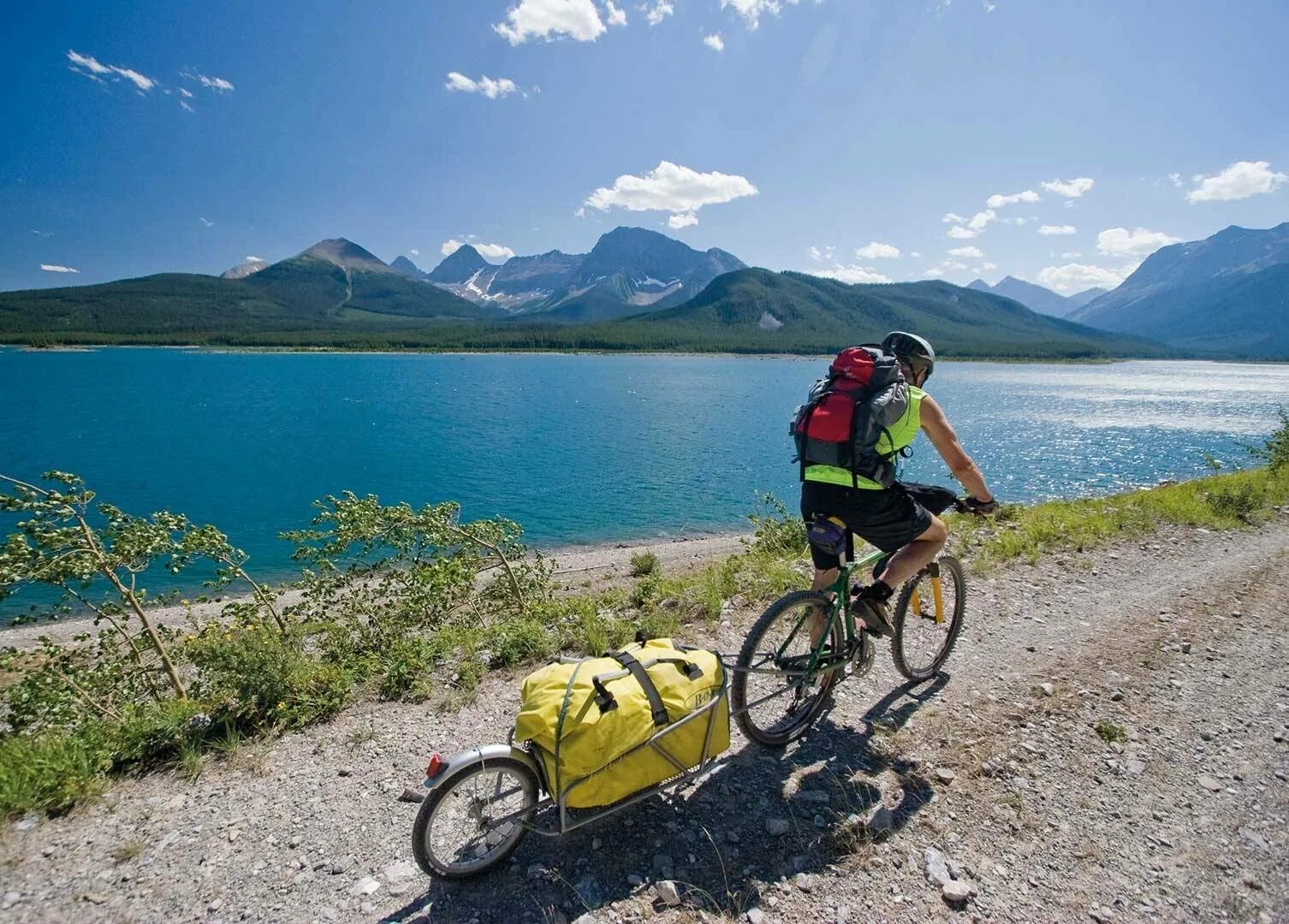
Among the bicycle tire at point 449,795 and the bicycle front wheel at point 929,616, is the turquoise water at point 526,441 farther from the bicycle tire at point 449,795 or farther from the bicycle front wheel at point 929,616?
the bicycle tire at point 449,795

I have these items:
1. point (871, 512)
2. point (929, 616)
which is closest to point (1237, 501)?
point (929, 616)

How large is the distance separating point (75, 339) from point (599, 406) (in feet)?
711

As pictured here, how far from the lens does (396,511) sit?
8.80 metres

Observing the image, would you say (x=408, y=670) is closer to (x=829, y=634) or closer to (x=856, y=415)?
(x=829, y=634)

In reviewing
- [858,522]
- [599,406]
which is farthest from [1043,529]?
[599,406]

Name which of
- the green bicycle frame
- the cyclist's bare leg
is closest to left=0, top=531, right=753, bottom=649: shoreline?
the green bicycle frame

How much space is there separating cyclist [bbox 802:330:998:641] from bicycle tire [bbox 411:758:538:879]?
2.55 meters

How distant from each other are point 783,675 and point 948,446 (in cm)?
219

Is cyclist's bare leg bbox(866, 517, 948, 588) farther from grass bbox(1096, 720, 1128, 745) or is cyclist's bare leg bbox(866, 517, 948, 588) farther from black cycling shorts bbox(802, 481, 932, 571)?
grass bbox(1096, 720, 1128, 745)

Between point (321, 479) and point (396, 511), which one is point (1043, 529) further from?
point (321, 479)

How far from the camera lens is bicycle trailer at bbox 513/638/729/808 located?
135 inches

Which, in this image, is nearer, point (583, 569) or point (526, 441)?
point (583, 569)

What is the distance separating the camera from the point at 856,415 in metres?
4.18

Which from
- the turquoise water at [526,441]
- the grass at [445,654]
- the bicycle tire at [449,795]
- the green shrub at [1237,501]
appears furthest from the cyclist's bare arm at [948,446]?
the turquoise water at [526,441]
